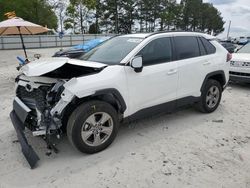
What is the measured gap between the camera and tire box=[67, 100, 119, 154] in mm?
3328

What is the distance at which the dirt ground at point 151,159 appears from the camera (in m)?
3.03

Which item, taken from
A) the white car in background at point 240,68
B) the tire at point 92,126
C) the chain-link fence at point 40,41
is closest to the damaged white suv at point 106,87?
the tire at point 92,126

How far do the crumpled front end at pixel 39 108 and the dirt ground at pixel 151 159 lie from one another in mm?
343

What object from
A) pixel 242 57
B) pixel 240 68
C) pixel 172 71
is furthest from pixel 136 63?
pixel 242 57

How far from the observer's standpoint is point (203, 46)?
5.01 m

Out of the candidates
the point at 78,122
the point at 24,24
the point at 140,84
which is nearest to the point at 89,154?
the point at 78,122

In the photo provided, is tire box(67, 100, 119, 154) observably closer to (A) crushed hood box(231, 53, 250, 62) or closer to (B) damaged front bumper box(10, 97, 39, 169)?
(B) damaged front bumper box(10, 97, 39, 169)

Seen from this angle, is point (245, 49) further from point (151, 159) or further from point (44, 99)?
point (44, 99)

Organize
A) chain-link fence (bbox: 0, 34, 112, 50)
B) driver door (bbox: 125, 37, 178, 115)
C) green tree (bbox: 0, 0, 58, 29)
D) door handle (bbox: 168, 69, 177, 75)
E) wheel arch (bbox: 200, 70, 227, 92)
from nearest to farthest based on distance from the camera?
driver door (bbox: 125, 37, 178, 115)
door handle (bbox: 168, 69, 177, 75)
wheel arch (bbox: 200, 70, 227, 92)
chain-link fence (bbox: 0, 34, 112, 50)
green tree (bbox: 0, 0, 58, 29)

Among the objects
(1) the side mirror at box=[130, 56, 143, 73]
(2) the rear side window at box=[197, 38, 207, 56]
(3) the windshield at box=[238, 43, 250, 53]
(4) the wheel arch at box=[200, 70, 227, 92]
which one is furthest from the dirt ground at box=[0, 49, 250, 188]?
(3) the windshield at box=[238, 43, 250, 53]

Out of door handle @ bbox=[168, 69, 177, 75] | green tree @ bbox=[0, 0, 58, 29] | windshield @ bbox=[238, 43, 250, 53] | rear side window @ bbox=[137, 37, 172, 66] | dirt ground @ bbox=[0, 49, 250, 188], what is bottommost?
dirt ground @ bbox=[0, 49, 250, 188]

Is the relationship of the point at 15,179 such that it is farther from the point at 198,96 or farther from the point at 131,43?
the point at 198,96

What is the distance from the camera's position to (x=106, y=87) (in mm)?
3508

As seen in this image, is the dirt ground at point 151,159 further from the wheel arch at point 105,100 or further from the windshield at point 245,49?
the windshield at point 245,49
